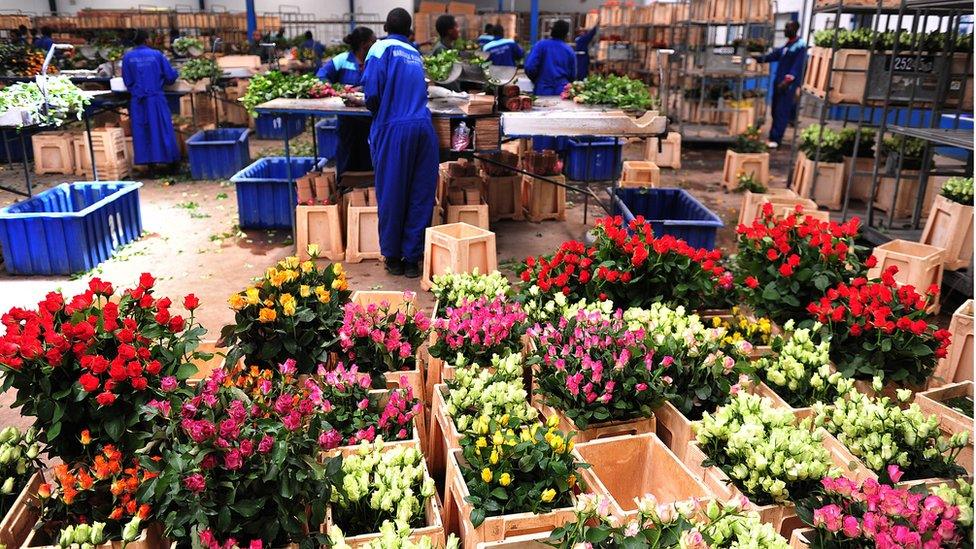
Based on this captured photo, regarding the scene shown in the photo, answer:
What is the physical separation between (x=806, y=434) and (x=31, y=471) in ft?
8.53

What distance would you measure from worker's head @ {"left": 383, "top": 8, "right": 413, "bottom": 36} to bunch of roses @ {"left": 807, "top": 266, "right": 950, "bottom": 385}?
3613 mm

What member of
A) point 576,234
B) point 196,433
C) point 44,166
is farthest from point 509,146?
point 196,433

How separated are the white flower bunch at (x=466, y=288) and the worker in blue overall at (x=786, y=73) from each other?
848 cm

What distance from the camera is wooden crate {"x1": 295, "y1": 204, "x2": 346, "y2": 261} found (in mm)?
6047

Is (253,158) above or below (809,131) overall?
below

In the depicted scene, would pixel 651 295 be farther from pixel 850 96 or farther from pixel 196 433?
pixel 850 96

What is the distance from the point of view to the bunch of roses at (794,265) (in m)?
3.57

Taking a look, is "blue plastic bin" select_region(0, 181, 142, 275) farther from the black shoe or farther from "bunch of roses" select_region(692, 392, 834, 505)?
"bunch of roses" select_region(692, 392, 834, 505)

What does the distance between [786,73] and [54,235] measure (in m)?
10.2

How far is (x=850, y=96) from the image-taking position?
6820 mm

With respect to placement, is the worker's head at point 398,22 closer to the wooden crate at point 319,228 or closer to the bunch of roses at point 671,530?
the wooden crate at point 319,228

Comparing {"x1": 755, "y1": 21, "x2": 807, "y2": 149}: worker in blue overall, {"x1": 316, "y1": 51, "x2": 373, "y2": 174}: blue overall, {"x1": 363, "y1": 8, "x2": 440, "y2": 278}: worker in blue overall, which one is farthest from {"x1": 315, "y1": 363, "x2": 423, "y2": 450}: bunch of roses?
{"x1": 755, "y1": 21, "x2": 807, "y2": 149}: worker in blue overall

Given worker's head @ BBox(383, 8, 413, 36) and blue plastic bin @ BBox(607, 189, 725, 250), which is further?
blue plastic bin @ BBox(607, 189, 725, 250)

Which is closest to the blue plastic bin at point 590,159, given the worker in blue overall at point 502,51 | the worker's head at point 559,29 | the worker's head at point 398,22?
the worker's head at point 559,29
